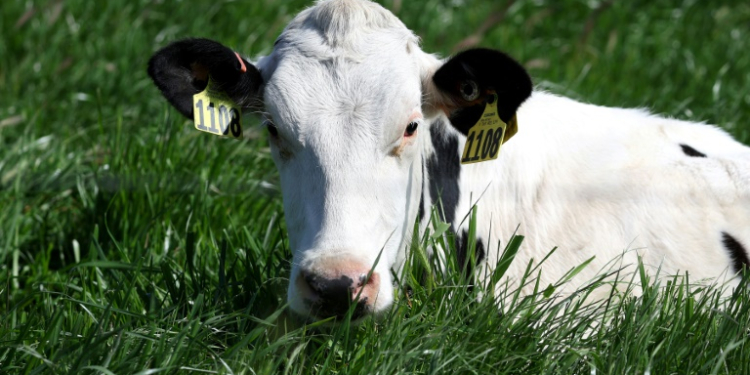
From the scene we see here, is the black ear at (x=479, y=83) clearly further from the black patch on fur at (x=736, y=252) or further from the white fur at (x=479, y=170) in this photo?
the black patch on fur at (x=736, y=252)

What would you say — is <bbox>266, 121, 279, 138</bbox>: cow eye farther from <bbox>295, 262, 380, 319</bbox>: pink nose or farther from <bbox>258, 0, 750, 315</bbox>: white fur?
<bbox>295, 262, 380, 319</bbox>: pink nose

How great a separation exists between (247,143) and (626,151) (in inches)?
101

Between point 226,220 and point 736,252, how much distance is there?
103 inches

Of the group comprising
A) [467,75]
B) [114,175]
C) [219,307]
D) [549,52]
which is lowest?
[549,52]

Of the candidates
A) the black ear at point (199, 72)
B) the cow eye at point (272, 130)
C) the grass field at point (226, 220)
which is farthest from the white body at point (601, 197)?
the black ear at point (199, 72)

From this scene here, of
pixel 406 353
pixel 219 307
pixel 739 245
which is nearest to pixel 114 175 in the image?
pixel 219 307

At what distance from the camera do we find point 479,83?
393 cm

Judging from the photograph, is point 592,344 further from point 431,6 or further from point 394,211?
point 431,6

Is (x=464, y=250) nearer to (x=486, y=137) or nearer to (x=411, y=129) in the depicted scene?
(x=486, y=137)

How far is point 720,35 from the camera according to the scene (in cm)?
912

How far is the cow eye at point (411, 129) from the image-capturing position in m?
3.77

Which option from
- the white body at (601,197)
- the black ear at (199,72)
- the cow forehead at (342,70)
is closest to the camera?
the cow forehead at (342,70)

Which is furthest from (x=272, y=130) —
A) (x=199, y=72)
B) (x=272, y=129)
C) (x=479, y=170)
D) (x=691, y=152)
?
(x=691, y=152)

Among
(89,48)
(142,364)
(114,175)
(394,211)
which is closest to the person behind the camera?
(142,364)
